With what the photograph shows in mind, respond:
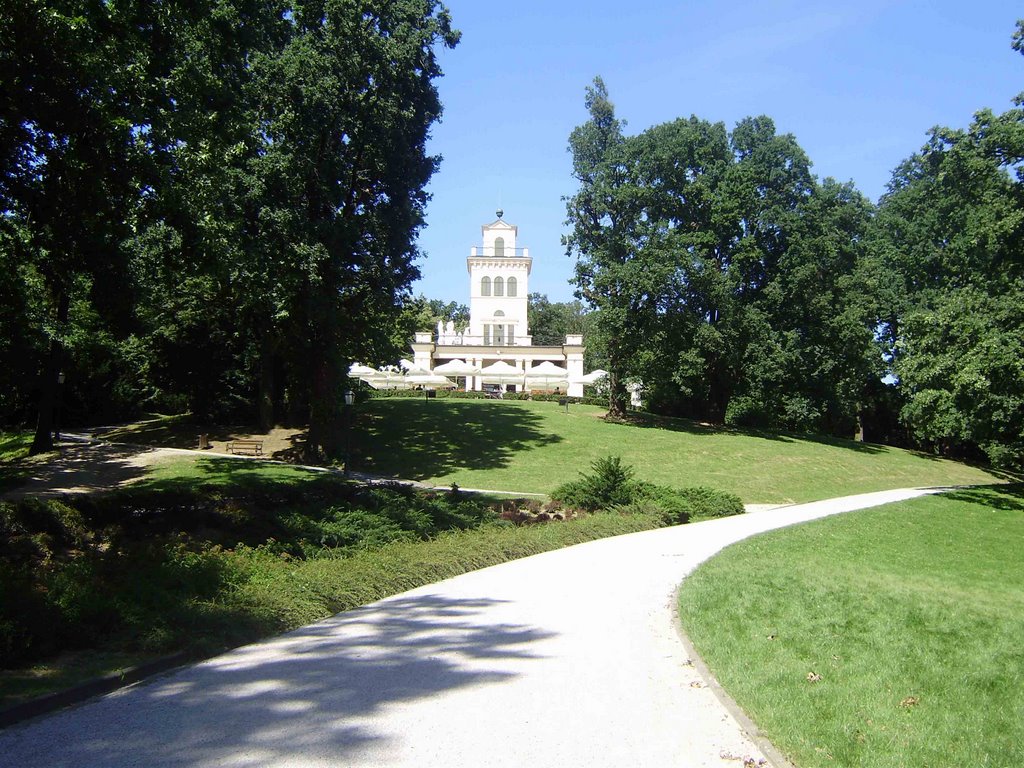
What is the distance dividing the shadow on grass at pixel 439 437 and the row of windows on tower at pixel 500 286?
45.7 meters

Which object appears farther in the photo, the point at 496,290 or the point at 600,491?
the point at 496,290

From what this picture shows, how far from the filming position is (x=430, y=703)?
5.37 m

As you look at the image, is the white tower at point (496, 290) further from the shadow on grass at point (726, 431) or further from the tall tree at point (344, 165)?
the tall tree at point (344, 165)

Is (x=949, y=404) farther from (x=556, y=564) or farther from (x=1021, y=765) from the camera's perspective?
(x=1021, y=765)

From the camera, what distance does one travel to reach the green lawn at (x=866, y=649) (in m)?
4.91

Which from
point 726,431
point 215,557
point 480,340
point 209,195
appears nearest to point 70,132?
point 209,195

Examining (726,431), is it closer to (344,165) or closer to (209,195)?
(344,165)

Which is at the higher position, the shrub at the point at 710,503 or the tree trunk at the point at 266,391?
the tree trunk at the point at 266,391

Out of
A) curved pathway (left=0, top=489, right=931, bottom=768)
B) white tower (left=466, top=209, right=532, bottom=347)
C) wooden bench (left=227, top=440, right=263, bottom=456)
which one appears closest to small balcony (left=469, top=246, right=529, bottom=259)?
white tower (left=466, top=209, right=532, bottom=347)

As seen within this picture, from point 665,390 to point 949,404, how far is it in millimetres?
21766

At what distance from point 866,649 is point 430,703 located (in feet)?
13.8

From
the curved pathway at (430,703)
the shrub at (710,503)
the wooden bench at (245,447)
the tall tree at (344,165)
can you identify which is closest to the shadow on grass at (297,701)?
the curved pathway at (430,703)

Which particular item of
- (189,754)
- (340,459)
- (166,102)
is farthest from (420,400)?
(189,754)

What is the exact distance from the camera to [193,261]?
1570 centimetres
